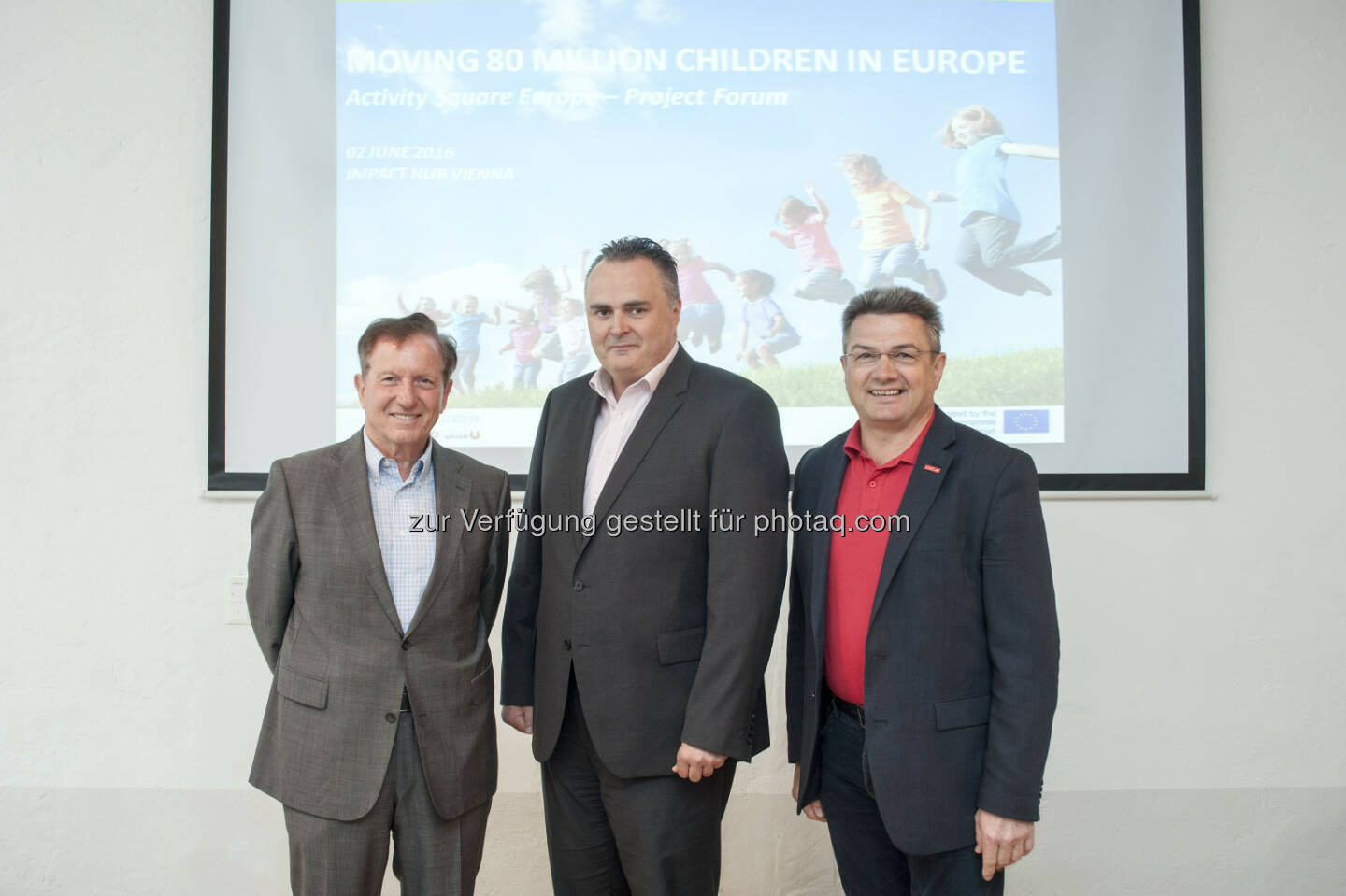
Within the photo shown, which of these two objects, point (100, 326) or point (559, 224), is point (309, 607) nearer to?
point (559, 224)

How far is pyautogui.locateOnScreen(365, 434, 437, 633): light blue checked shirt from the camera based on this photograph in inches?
61.9

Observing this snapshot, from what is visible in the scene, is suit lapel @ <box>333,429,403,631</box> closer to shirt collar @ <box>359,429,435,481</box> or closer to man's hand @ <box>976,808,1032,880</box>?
shirt collar @ <box>359,429,435,481</box>

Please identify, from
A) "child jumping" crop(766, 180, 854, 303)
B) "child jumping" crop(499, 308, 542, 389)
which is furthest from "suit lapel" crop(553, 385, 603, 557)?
"child jumping" crop(766, 180, 854, 303)

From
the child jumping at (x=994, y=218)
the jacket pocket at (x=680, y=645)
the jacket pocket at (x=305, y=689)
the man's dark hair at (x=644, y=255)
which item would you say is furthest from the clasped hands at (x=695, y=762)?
the child jumping at (x=994, y=218)

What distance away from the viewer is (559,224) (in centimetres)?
258

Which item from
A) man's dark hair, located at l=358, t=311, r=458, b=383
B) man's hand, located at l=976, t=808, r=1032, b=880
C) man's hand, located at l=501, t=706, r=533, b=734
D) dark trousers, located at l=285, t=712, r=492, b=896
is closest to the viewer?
man's hand, located at l=976, t=808, r=1032, b=880

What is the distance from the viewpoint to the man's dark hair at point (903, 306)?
1.55 m

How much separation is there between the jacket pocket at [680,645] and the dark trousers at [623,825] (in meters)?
0.22

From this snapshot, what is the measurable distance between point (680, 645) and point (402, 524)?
2.00 feet

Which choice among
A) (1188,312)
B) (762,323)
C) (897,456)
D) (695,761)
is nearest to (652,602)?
(695,761)

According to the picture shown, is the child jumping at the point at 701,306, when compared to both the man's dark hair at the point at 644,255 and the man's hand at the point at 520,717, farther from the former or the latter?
the man's hand at the point at 520,717

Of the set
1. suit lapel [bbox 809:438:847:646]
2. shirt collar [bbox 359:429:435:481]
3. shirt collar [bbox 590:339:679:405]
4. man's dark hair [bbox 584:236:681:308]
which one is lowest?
suit lapel [bbox 809:438:847:646]

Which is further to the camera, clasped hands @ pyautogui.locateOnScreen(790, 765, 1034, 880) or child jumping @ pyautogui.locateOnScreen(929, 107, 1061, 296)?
child jumping @ pyautogui.locateOnScreen(929, 107, 1061, 296)

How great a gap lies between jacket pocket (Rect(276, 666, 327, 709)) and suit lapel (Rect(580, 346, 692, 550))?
569mm
